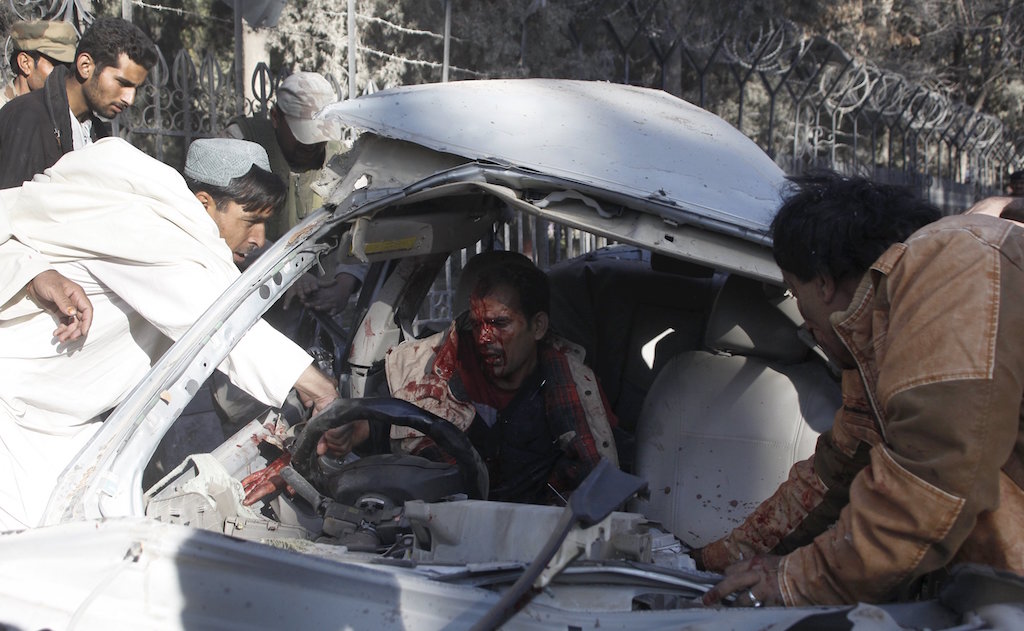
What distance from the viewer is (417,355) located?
3.17 metres

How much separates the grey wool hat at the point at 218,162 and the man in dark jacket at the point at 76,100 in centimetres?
70

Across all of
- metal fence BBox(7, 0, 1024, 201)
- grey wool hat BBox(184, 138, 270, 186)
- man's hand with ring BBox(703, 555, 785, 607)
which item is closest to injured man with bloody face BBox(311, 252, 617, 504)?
grey wool hat BBox(184, 138, 270, 186)

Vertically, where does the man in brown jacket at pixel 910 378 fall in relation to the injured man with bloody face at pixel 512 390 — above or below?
above

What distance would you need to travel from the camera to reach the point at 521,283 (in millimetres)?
3061

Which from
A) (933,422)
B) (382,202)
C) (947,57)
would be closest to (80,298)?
(382,202)

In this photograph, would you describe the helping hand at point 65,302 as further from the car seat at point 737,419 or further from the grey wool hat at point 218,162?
the car seat at point 737,419

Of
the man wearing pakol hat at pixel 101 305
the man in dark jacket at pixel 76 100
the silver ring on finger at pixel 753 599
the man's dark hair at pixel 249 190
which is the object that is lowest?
the silver ring on finger at pixel 753 599

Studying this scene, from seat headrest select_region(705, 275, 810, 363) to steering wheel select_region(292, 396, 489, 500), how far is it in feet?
2.87

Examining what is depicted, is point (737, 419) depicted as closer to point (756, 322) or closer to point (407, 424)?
point (756, 322)

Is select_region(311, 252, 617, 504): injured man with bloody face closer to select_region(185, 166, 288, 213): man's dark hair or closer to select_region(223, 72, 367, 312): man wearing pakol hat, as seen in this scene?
select_region(185, 166, 288, 213): man's dark hair

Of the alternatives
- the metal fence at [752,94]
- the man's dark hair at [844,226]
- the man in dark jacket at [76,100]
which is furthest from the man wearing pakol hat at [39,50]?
the man's dark hair at [844,226]

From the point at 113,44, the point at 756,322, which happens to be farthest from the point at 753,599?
the point at 113,44

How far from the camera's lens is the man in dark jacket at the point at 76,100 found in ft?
11.5

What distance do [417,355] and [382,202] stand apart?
853 mm
